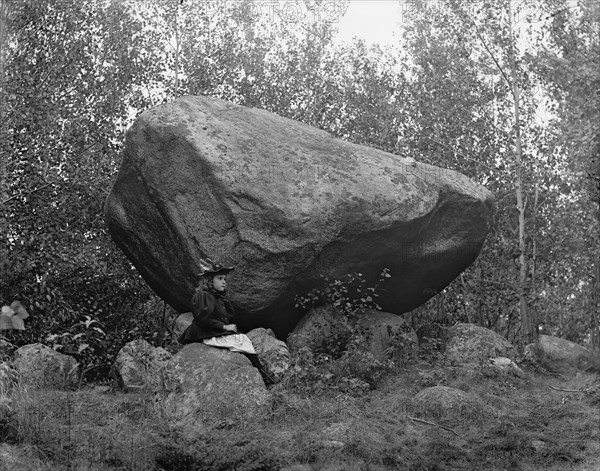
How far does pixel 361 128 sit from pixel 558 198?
243 inches

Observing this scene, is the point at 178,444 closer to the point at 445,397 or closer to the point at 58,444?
the point at 58,444

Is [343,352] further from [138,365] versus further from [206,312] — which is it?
[206,312]

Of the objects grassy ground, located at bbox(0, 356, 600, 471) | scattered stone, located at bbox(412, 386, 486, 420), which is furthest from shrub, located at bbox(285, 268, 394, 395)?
scattered stone, located at bbox(412, 386, 486, 420)

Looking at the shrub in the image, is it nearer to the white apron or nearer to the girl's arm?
the white apron

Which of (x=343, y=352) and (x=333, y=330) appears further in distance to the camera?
(x=333, y=330)

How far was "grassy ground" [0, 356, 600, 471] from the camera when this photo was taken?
28.9 ft

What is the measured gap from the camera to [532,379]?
15.4 metres

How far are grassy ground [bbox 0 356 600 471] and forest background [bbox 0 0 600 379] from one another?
500 cm

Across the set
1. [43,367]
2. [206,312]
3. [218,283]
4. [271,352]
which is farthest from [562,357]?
[43,367]

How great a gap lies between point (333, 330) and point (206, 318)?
4106mm

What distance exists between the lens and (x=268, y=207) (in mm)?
14656

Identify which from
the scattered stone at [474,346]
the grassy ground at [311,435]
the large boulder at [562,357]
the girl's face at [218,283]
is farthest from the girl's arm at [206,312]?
the large boulder at [562,357]

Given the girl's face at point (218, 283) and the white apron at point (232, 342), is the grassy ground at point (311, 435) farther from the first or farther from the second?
the girl's face at point (218, 283)

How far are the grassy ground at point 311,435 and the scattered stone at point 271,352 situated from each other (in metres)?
0.85
